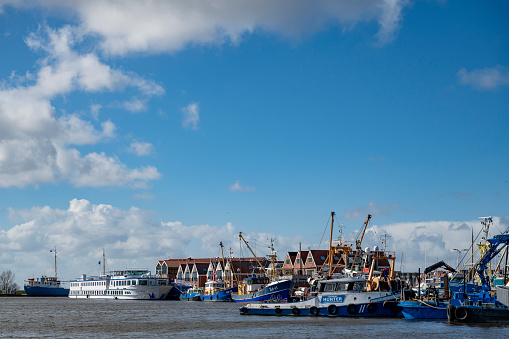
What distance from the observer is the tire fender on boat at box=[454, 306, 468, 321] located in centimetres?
5656

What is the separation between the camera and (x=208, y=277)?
612 feet

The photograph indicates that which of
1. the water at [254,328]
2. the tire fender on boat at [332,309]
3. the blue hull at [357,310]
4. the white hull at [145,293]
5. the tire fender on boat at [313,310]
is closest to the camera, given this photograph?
the water at [254,328]

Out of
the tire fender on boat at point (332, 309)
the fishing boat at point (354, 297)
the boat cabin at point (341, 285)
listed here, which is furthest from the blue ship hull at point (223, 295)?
the tire fender on boat at point (332, 309)

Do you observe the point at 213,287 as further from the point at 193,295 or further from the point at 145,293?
the point at 145,293

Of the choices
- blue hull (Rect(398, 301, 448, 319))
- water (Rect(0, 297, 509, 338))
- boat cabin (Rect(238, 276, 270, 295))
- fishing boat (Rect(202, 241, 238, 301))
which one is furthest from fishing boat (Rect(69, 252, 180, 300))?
blue hull (Rect(398, 301, 448, 319))

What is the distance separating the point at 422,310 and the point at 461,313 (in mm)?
5671

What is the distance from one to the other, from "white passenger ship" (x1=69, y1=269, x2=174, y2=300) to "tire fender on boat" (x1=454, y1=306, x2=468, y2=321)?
112350mm

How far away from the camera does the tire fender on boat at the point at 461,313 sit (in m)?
56.6

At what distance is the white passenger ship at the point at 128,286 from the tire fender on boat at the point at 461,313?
11235 cm

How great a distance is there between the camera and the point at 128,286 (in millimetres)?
161875

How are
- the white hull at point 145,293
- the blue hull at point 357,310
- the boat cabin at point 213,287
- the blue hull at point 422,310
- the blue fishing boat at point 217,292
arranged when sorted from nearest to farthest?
the blue hull at point 422,310
the blue hull at point 357,310
the blue fishing boat at point 217,292
the boat cabin at point 213,287
the white hull at point 145,293

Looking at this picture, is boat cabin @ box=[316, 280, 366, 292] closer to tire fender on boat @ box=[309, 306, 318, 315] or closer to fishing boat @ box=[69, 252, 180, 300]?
tire fender on boat @ box=[309, 306, 318, 315]

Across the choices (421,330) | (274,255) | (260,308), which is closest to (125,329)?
(260,308)

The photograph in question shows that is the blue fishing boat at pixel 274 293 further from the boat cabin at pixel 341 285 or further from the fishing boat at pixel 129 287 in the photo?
the fishing boat at pixel 129 287
